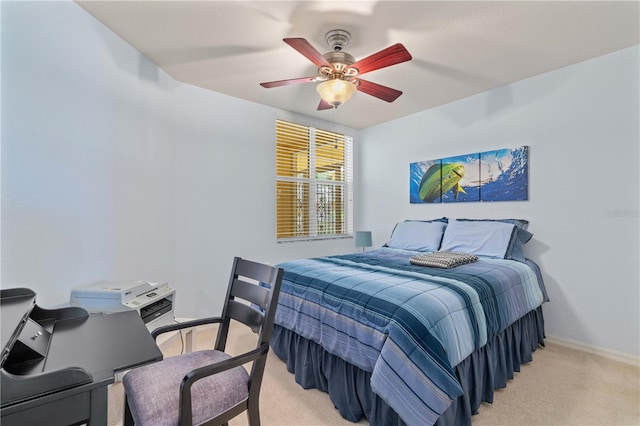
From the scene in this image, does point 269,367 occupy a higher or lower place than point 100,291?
lower

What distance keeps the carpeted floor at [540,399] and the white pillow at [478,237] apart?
939 millimetres

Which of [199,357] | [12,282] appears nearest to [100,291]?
[12,282]

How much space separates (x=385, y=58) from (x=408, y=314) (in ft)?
5.15

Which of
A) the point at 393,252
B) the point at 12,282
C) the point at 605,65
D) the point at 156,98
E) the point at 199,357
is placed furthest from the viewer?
the point at 393,252

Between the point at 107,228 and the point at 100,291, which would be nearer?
the point at 100,291

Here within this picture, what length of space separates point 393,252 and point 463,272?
1075 millimetres

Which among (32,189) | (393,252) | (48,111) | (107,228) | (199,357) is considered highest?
(48,111)

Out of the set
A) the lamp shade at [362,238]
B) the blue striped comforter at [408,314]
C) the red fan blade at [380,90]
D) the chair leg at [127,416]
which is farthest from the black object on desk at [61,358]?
the lamp shade at [362,238]

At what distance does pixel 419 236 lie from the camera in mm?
3348

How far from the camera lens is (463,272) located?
221 cm

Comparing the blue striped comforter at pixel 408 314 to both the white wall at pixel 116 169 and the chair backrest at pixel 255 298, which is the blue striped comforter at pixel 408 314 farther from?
the white wall at pixel 116 169

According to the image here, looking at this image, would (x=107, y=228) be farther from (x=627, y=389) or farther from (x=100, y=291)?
(x=627, y=389)

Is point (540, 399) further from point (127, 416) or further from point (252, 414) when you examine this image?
point (127, 416)

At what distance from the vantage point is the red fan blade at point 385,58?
1.83 meters
